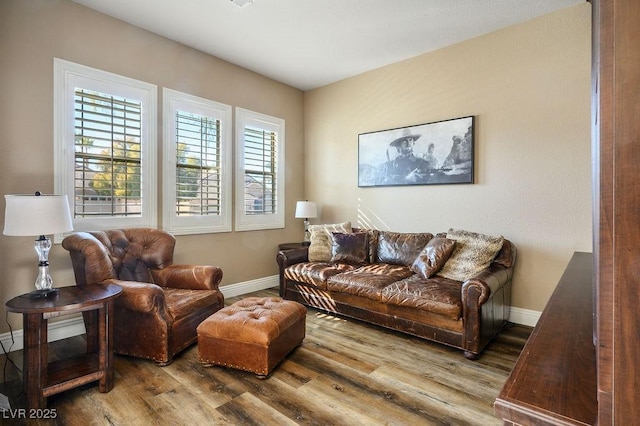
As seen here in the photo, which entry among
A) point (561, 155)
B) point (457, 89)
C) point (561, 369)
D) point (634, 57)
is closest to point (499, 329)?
point (561, 155)

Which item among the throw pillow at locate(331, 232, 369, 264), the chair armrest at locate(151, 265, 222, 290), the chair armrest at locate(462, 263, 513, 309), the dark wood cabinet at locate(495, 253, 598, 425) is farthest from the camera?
the throw pillow at locate(331, 232, 369, 264)

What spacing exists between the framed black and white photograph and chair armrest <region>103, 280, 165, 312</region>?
296 cm

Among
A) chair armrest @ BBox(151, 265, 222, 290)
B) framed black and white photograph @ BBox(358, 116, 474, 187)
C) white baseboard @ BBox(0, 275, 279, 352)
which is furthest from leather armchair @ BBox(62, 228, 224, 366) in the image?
framed black and white photograph @ BBox(358, 116, 474, 187)

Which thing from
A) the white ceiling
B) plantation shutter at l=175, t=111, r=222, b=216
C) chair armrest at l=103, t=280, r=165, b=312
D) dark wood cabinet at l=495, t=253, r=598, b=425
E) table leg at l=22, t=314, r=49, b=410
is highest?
the white ceiling

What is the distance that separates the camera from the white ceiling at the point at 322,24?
9.68ft

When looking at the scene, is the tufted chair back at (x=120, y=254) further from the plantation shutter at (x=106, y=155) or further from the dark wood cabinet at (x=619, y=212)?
the dark wood cabinet at (x=619, y=212)

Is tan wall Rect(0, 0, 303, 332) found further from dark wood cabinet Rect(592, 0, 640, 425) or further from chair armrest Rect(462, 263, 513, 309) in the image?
dark wood cabinet Rect(592, 0, 640, 425)

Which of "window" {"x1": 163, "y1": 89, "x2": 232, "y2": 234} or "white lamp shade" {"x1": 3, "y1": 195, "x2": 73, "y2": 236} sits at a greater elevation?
"window" {"x1": 163, "y1": 89, "x2": 232, "y2": 234}

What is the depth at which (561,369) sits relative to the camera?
0.98 metres

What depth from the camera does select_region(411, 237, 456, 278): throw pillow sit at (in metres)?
3.16

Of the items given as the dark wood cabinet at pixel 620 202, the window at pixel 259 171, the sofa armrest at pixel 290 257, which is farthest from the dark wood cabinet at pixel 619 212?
the window at pixel 259 171

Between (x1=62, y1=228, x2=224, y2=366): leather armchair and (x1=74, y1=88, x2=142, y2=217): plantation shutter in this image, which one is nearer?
(x1=62, y1=228, x2=224, y2=366): leather armchair

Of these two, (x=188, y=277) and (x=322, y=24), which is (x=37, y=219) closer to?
(x=188, y=277)

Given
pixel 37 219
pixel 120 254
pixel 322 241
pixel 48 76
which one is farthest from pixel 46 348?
pixel 322 241
